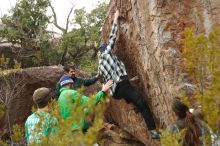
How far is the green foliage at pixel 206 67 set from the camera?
17.6ft

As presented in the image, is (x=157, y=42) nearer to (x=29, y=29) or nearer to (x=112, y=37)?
(x=112, y=37)

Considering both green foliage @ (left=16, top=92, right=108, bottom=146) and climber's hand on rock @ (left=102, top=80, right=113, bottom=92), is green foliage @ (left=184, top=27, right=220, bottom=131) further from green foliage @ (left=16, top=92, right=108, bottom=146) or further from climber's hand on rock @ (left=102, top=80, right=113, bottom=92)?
climber's hand on rock @ (left=102, top=80, right=113, bottom=92)

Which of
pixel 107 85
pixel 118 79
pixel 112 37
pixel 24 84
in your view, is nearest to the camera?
pixel 107 85

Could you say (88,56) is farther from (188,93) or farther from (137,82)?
(188,93)

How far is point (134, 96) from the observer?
945 centimetres

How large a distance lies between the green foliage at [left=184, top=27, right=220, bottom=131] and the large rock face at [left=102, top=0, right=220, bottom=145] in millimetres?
2734

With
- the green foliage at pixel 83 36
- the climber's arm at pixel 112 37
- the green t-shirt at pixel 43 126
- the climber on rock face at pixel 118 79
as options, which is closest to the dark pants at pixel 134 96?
the climber on rock face at pixel 118 79

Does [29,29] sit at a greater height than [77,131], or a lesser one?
greater

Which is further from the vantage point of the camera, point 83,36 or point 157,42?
point 83,36

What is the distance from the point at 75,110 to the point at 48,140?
0.57 m

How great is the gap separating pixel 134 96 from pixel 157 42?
1.26 metres

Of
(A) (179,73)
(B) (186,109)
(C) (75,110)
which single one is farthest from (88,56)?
(C) (75,110)

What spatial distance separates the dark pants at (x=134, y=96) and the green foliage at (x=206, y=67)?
145 inches

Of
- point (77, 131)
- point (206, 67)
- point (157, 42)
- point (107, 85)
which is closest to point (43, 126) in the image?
point (77, 131)
